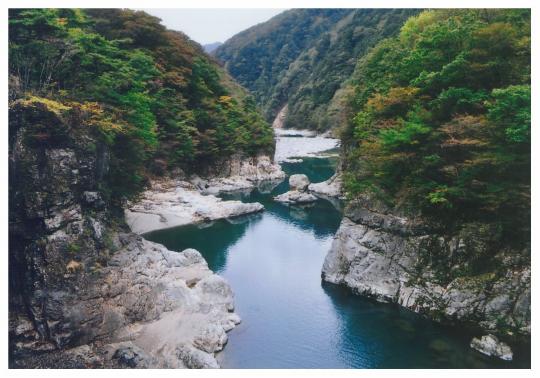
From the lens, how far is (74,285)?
15.0 m

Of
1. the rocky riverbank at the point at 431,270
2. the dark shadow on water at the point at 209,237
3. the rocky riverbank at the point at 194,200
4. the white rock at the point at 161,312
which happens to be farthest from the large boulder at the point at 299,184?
the white rock at the point at 161,312

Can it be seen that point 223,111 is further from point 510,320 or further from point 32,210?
point 510,320

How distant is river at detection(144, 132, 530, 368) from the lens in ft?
47.5

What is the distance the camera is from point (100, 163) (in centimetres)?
1755

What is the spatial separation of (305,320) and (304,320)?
0.13 ft

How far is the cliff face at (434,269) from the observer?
14898 millimetres

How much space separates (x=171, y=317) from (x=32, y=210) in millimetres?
5951

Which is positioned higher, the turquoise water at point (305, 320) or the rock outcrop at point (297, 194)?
the rock outcrop at point (297, 194)

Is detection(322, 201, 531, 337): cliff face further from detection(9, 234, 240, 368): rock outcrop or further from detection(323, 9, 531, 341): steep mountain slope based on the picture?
detection(9, 234, 240, 368): rock outcrop

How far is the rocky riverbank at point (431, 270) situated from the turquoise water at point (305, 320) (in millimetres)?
632

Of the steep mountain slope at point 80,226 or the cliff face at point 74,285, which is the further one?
the steep mountain slope at point 80,226

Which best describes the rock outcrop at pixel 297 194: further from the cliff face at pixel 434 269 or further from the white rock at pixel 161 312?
the white rock at pixel 161 312

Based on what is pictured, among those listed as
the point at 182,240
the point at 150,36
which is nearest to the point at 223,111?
the point at 150,36

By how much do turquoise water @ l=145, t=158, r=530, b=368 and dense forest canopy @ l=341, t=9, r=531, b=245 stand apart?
430cm
